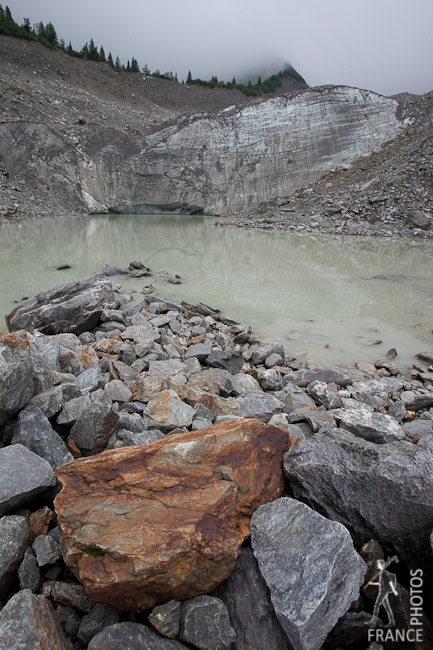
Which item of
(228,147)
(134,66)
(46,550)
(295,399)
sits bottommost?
(295,399)

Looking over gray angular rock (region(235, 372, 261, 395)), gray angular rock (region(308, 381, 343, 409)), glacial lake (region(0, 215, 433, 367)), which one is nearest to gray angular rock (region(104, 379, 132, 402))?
gray angular rock (region(235, 372, 261, 395))

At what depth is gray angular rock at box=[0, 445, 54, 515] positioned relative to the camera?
5.68ft

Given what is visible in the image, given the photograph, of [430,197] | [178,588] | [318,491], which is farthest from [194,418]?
[430,197]

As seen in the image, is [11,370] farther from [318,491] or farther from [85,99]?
[85,99]

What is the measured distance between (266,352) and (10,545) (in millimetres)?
4163

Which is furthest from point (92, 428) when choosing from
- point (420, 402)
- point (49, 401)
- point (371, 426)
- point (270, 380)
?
point (420, 402)

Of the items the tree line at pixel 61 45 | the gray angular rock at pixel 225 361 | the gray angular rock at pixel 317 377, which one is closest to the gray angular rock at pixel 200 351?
the gray angular rock at pixel 225 361

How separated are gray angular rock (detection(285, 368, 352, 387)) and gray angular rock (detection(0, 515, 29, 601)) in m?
3.57

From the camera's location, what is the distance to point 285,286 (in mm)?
9320

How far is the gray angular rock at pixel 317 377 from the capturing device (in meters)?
4.68

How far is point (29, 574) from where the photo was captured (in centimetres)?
159

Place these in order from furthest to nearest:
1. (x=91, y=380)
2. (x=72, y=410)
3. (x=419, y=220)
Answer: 1. (x=419, y=220)
2. (x=91, y=380)
3. (x=72, y=410)

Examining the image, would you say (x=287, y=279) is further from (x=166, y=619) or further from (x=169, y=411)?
(x=166, y=619)

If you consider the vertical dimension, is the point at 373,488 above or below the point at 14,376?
below
